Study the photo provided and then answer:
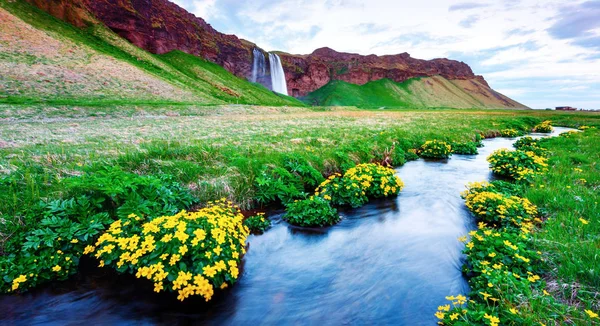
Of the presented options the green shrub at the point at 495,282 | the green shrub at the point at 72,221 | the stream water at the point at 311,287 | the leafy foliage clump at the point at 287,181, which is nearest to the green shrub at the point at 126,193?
the green shrub at the point at 72,221

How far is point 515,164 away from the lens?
12742mm

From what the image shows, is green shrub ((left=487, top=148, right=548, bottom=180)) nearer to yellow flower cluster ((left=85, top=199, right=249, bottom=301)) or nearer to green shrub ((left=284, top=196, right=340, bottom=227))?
green shrub ((left=284, top=196, right=340, bottom=227))

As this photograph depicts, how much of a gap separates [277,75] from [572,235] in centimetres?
17111

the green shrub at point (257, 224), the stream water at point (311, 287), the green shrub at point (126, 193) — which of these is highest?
the green shrub at point (126, 193)

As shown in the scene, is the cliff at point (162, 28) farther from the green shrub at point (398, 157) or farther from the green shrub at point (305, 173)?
the green shrub at point (305, 173)

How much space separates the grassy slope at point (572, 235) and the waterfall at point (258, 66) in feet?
509

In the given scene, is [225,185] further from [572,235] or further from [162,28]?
[162,28]

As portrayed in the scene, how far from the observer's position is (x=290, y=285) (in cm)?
591

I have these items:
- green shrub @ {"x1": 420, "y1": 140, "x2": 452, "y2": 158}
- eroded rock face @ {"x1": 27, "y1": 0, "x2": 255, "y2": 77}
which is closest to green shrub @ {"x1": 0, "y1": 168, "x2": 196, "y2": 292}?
green shrub @ {"x1": 420, "y1": 140, "x2": 452, "y2": 158}

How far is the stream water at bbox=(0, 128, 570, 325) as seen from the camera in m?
4.92

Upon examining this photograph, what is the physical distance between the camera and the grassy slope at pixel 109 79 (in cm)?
3929

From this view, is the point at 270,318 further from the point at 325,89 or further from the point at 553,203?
the point at 325,89

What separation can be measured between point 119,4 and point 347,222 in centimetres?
13377

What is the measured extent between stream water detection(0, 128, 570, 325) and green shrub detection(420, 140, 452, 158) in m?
10.3
